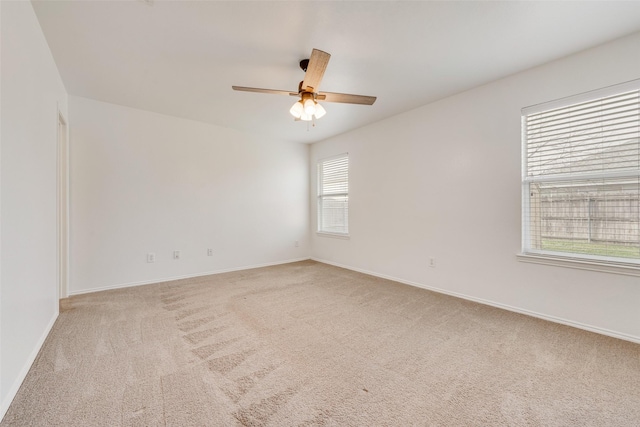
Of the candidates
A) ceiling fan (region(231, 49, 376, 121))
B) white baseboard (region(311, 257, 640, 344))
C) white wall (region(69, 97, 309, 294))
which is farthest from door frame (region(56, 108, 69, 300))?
white baseboard (region(311, 257, 640, 344))

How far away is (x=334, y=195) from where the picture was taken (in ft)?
16.7

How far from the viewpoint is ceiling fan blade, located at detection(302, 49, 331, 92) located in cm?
185

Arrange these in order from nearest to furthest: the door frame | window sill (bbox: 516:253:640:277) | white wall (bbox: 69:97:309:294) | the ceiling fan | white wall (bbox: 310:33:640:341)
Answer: the ceiling fan, window sill (bbox: 516:253:640:277), white wall (bbox: 310:33:640:341), the door frame, white wall (bbox: 69:97:309:294)

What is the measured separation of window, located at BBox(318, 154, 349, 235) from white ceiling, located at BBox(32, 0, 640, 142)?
1897 mm

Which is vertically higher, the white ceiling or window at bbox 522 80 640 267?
the white ceiling

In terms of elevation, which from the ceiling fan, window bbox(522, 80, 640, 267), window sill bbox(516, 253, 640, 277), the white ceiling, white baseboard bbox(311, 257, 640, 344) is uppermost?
the white ceiling

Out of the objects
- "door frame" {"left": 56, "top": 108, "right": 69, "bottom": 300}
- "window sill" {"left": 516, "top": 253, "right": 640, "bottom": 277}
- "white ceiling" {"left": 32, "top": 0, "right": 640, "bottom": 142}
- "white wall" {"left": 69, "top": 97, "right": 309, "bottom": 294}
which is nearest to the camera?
"white ceiling" {"left": 32, "top": 0, "right": 640, "bottom": 142}

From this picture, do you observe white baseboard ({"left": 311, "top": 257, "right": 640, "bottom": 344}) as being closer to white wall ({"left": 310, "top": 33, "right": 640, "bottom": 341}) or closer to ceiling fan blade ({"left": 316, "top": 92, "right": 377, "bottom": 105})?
white wall ({"left": 310, "top": 33, "right": 640, "bottom": 341})

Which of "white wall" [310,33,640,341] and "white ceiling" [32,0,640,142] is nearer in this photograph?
"white ceiling" [32,0,640,142]

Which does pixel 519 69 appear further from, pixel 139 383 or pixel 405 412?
pixel 139 383

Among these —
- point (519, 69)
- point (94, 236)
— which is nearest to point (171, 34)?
point (94, 236)

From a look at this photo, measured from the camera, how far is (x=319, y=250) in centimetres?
539

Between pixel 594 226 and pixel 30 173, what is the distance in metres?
4.56

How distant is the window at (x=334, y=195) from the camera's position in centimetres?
485
